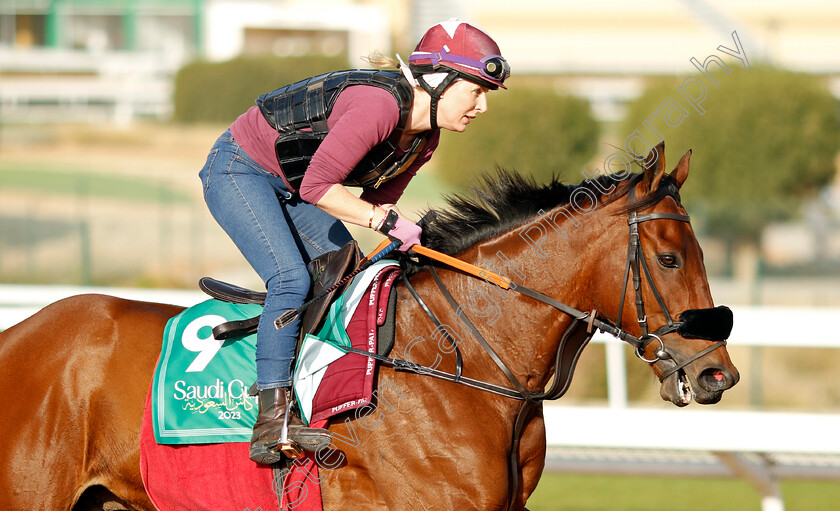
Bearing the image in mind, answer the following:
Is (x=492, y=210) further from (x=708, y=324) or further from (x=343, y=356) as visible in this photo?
(x=708, y=324)

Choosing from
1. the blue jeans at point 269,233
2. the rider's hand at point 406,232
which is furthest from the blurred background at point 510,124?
the rider's hand at point 406,232

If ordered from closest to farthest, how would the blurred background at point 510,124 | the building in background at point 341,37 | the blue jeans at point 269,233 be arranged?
the blue jeans at point 269,233, the blurred background at point 510,124, the building in background at point 341,37

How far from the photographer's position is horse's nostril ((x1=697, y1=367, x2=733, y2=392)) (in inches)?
110

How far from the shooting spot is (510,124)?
57.2 feet

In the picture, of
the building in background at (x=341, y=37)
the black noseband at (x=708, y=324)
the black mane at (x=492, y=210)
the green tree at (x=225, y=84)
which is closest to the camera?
the black noseband at (x=708, y=324)

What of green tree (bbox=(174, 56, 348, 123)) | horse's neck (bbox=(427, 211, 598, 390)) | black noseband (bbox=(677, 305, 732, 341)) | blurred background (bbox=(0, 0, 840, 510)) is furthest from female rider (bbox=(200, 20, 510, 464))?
green tree (bbox=(174, 56, 348, 123))

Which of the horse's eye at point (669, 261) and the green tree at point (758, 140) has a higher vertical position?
the horse's eye at point (669, 261)

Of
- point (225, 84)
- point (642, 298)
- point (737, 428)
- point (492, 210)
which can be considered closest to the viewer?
point (642, 298)

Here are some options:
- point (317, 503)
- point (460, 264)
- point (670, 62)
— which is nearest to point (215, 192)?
point (460, 264)

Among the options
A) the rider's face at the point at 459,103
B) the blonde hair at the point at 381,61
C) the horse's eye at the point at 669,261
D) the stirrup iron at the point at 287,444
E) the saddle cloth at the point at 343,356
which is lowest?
the stirrup iron at the point at 287,444

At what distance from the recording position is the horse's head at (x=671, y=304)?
281 centimetres

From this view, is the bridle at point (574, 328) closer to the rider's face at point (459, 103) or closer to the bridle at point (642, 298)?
the bridle at point (642, 298)

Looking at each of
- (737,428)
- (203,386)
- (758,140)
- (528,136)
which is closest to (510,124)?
(528,136)

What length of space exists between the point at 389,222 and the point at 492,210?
1.52 feet
